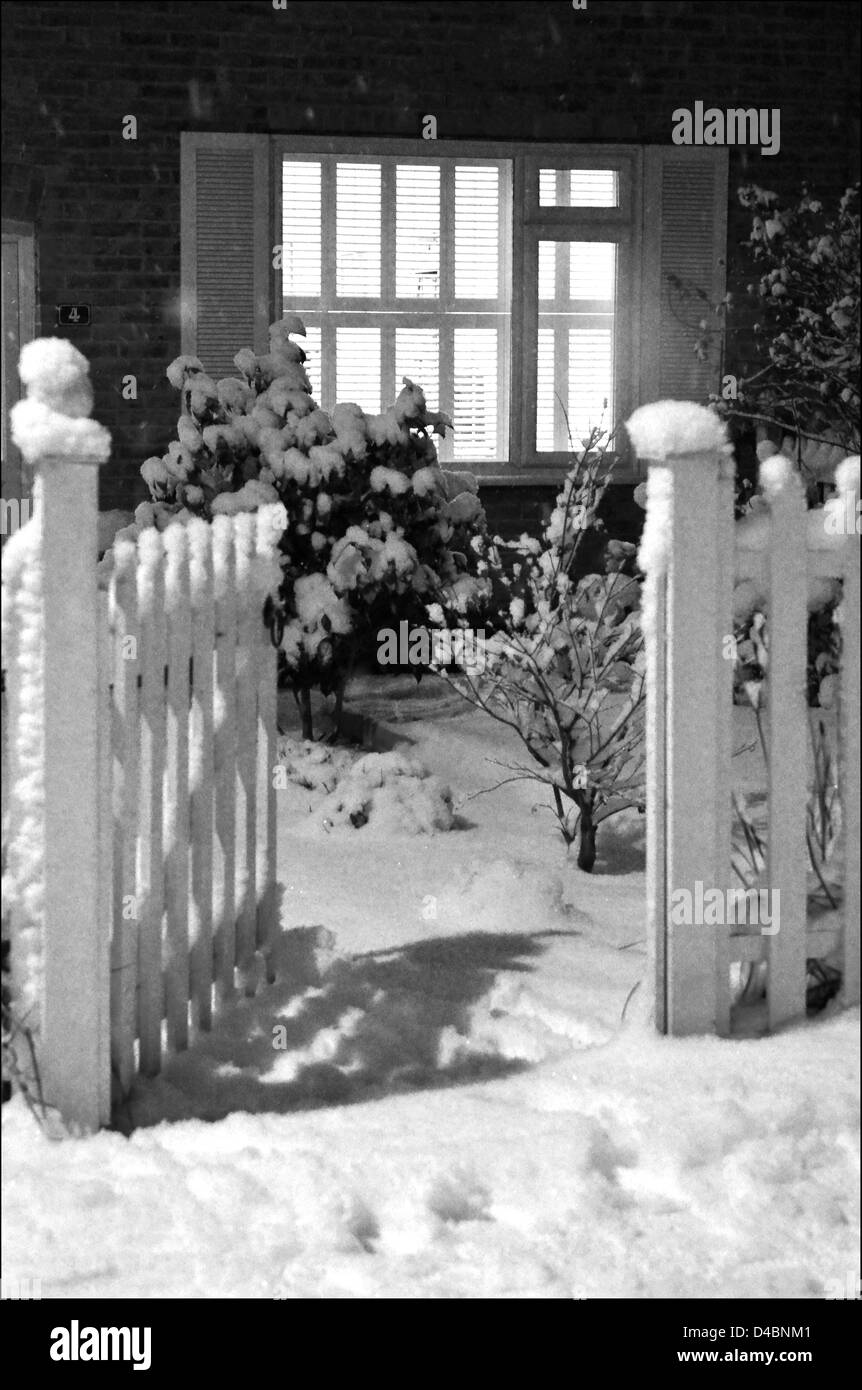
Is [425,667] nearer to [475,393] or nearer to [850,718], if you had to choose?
[475,393]

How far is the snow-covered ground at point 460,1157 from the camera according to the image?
3174mm

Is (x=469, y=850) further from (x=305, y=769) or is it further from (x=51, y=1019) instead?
(x=51, y=1019)

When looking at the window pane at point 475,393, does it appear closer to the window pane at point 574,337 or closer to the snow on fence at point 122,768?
the window pane at point 574,337

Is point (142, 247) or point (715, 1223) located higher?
point (142, 247)

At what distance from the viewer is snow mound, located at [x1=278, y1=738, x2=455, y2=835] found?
20.8ft

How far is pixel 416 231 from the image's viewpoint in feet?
33.5

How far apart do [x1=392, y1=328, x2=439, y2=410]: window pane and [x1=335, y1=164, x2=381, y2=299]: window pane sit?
0.28 metres

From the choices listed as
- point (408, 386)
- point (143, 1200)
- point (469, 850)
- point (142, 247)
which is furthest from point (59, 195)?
point (143, 1200)

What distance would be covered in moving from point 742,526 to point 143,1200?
169 cm

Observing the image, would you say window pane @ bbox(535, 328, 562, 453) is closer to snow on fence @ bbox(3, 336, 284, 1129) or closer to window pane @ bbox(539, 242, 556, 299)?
window pane @ bbox(539, 242, 556, 299)

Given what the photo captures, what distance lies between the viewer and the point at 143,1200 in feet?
11.1

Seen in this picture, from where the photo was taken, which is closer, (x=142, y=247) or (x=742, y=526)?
(x=742, y=526)

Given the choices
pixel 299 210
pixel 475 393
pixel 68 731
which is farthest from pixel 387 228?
pixel 68 731

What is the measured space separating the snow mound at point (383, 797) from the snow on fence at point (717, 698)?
2.45 m
